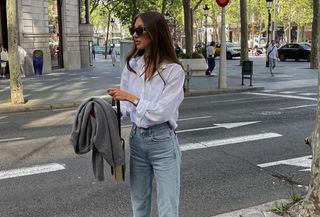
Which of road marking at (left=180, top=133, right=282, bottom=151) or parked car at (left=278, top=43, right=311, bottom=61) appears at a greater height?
parked car at (left=278, top=43, right=311, bottom=61)

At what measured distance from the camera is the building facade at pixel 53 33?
2517cm

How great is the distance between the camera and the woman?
2936 mm

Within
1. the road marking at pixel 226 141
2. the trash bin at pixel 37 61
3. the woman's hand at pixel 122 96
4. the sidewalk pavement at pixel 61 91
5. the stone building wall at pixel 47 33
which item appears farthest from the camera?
the stone building wall at pixel 47 33

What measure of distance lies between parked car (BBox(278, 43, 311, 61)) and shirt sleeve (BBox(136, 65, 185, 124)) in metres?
38.3

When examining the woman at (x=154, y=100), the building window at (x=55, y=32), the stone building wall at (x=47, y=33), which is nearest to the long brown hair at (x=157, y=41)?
the woman at (x=154, y=100)

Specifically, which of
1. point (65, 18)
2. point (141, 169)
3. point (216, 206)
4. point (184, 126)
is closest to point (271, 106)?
point (184, 126)

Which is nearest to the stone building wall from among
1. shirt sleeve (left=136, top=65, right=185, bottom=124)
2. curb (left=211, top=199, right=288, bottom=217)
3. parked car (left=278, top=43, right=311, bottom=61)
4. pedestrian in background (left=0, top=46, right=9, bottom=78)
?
pedestrian in background (left=0, top=46, right=9, bottom=78)

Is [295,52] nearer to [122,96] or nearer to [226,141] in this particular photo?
[226,141]

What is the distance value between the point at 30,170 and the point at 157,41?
14.3 ft

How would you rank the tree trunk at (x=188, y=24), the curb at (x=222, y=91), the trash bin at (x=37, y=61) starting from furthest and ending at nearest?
the tree trunk at (x=188, y=24) < the trash bin at (x=37, y=61) < the curb at (x=222, y=91)

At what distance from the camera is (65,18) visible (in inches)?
1193

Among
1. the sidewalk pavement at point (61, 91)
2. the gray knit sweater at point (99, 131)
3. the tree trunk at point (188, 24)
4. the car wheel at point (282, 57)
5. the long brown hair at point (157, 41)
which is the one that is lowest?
the sidewalk pavement at point (61, 91)

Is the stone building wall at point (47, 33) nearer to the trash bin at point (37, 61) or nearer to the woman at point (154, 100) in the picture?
the trash bin at point (37, 61)

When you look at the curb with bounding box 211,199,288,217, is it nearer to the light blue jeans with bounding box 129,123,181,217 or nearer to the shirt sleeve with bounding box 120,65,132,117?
the light blue jeans with bounding box 129,123,181,217
